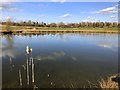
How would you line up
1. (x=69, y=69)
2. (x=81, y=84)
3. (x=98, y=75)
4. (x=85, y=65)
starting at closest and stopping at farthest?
1. (x=81, y=84)
2. (x=98, y=75)
3. (x=69, y=69)
4. (x=85, y=65)

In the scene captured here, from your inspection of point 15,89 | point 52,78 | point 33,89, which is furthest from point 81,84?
point 15,89

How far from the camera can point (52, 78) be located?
12.2 metres

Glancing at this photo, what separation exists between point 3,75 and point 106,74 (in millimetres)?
7252

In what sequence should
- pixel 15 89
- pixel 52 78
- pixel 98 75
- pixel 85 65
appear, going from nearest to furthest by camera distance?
pixel 15 89 → pixel 52 78 → pixel 98 75 → pixel 85 65

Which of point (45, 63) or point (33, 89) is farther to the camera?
point (45, 63)

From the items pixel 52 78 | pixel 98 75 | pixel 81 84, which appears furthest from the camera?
pixel 98 75

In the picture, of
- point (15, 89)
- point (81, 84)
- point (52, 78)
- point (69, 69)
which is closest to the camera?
point (15, 89)

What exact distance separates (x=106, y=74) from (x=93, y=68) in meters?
1.69

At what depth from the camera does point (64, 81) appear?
11656 mm

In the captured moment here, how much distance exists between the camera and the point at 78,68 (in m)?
15.0

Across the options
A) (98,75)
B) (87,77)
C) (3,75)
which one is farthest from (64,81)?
(3,75)

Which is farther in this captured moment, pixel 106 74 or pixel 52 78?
pixel 106 74

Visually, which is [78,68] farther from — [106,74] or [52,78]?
[52,78]

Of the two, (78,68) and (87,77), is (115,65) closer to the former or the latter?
(78,68)
